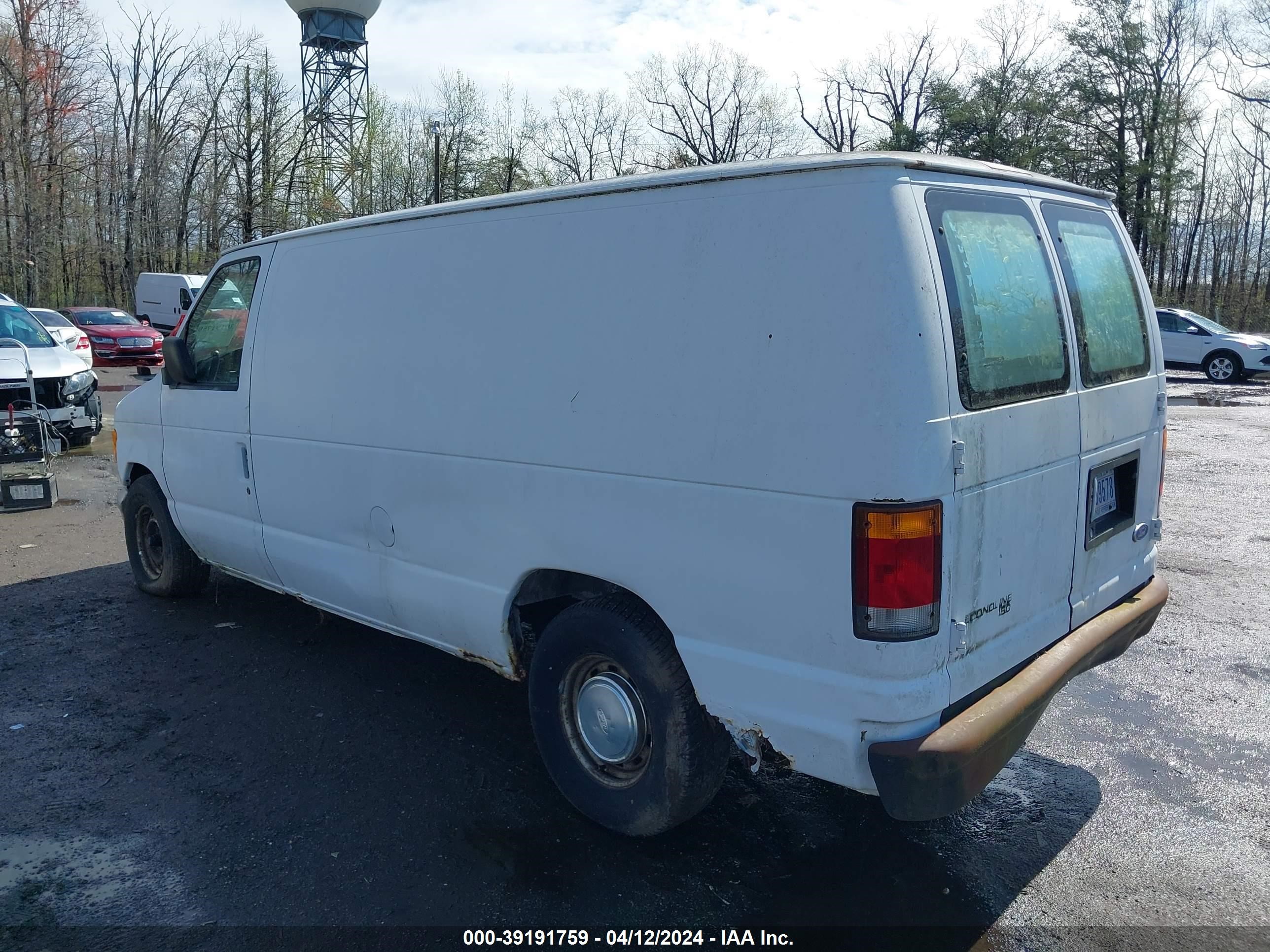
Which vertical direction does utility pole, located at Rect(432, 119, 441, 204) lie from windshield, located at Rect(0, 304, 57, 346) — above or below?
above

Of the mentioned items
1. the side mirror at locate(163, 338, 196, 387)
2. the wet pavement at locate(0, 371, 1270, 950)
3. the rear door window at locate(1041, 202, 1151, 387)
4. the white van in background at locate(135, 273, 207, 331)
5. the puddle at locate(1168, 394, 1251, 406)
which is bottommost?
the wet pavement at locate(0, 371, 1270, 950)

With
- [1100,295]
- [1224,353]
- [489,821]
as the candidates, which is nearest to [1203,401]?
[1224,353]

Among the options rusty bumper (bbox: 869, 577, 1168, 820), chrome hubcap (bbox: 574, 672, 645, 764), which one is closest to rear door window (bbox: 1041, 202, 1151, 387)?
rusty bumper (bbox: 869, 577, 1168, 820)

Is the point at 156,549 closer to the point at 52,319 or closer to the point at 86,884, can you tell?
the point at 86,884

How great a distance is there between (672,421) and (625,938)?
1623 mm

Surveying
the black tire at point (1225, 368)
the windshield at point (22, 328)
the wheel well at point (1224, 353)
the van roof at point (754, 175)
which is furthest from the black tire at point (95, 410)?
the wheel well at point (1224, 353)

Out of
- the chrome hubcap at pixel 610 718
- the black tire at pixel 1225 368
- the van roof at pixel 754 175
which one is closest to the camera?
the van roof at pixel 754 175

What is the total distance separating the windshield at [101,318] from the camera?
24.7m

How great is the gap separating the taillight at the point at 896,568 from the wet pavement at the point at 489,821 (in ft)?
3.42

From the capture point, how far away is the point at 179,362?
5504 mm

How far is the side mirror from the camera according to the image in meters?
5.48

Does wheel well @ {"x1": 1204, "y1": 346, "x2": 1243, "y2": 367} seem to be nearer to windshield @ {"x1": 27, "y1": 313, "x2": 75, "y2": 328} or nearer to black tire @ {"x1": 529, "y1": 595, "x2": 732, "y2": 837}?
black tire @ {"x1": 529, "y1": 595, "x2": 732, "y2": 837}

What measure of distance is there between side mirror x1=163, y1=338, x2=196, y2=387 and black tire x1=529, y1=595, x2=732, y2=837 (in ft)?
10.00

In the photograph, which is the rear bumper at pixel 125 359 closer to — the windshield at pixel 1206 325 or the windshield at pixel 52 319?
the windshield at pixel 52 319
